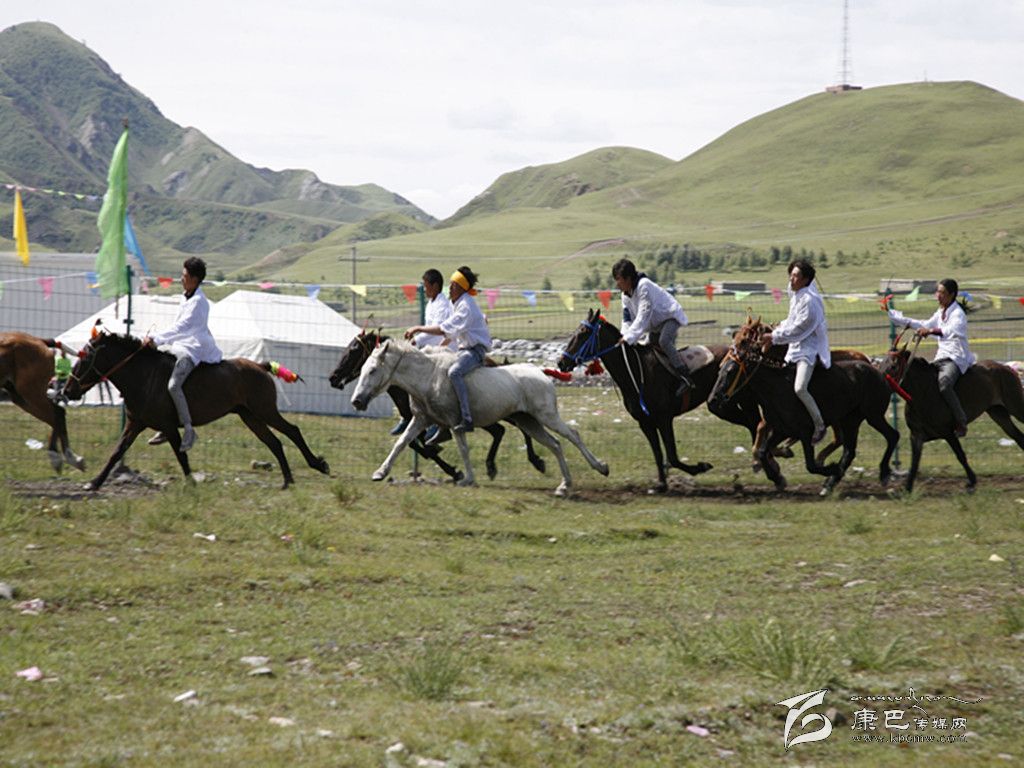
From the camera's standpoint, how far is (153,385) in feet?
43.4

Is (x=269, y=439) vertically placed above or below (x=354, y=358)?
below

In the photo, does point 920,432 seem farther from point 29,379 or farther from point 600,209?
point 600,209

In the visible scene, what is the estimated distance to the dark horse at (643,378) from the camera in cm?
1512

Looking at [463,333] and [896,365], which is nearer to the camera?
[463,333]

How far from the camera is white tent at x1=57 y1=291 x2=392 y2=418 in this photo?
25859 mm

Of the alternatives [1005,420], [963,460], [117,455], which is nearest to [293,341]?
[117,455]

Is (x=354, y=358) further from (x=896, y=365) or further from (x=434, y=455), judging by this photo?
(x=896, y=365)

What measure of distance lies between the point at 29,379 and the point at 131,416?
1805 millimetres

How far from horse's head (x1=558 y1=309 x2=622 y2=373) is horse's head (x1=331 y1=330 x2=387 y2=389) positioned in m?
2.30

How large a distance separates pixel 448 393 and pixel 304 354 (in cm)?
1267

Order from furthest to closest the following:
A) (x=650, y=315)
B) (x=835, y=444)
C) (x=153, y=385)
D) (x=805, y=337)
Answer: (x=835, y=444) → (x=650, y=315) → (x=805, y=337) → (x=153, y=385)

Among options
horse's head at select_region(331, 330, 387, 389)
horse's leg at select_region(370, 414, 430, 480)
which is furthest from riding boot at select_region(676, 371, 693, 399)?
horse's head at select_region(331, 330, 387, 389)

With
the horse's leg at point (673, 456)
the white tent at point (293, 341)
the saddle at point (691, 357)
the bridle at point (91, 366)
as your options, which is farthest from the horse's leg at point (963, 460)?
the white tent at point (293, 341)

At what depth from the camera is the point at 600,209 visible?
182875 millimetres
